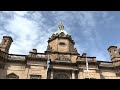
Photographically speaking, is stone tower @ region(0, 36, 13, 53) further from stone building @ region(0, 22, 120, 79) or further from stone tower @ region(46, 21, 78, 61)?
stone tower @ region(46, 21, 78, 61)

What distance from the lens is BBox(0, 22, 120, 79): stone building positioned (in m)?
27.0

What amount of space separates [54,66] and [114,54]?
1004 cm

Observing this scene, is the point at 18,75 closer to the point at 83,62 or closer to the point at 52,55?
the point at 52,55

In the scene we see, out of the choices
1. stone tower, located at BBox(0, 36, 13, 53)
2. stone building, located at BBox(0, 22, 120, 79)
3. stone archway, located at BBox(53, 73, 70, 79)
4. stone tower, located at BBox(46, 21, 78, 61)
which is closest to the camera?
stone building, located at BBox(0, 22, 120, 79)

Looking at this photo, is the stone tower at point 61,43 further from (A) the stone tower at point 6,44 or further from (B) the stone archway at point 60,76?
(A) the stone tower at point 6,44

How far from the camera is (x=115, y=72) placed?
29.1 metres

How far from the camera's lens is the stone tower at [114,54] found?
29.9 meters

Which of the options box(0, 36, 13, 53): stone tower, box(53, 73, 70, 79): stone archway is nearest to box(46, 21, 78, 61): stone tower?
box(53, 73, 70, 79): stone archway

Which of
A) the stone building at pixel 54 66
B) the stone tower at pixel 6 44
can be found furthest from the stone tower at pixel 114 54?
the stone tower at pixel 6 44

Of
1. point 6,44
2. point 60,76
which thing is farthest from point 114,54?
point 6,44
